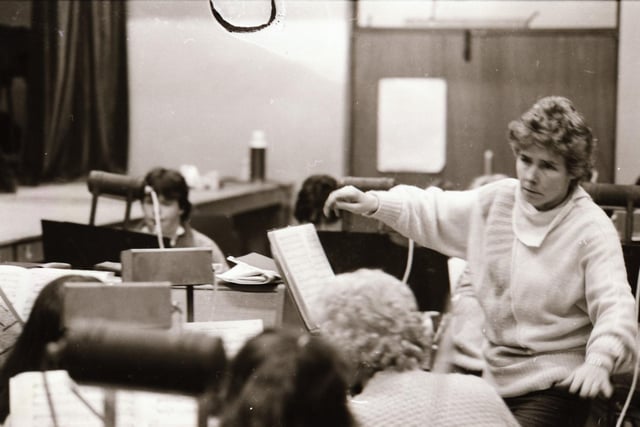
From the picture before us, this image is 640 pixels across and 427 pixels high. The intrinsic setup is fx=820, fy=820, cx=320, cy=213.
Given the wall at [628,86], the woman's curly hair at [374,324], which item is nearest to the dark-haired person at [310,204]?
the woman's curly hair at [374,324]

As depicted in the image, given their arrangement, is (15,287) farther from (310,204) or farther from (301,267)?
(310,204)

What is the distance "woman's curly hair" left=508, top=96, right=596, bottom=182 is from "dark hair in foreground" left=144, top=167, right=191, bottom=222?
156 cm

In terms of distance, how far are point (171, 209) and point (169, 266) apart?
1.35 meters

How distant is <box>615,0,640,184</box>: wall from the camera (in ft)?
14.8

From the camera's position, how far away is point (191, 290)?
177 cm

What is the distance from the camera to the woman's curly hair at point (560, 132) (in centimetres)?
164

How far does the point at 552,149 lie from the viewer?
1651 millimetres

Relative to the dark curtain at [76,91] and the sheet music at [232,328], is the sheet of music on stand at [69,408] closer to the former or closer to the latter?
the sheet music at [232,328]

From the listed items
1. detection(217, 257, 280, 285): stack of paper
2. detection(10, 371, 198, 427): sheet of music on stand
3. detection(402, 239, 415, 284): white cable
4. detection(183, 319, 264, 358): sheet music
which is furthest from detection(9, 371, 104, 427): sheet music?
detection(402, 239, 415, 284): white cable

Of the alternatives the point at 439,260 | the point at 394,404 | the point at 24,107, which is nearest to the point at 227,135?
the point at 24,107

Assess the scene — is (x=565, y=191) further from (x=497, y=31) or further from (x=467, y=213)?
(x=497, y=31)

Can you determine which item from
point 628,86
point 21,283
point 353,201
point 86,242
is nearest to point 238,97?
point 628,86

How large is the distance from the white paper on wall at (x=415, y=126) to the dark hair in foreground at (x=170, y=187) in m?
2.37

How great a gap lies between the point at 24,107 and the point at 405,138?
225cm
